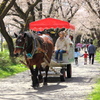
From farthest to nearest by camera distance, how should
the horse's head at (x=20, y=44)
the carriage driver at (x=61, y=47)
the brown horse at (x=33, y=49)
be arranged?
the carriage driver at (x=61, y=47), the brown horse at (x=33, y=49), the horse's head at (x=20, y=44)

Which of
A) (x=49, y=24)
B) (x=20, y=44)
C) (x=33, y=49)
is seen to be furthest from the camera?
(x=49, y=24)

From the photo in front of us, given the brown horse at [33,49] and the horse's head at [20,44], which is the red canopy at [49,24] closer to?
the brown horse at [33,49]

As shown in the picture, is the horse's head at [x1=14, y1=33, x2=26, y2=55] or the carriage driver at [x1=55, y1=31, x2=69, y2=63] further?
the carriage driver at [x1=55, y1=31, x2=69, y2=63]

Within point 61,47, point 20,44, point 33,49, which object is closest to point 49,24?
point 61,47

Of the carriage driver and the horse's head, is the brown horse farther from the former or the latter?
the carriage driver

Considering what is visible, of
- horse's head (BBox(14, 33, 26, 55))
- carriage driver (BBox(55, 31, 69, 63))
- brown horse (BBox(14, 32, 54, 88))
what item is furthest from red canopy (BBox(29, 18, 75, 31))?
horse's head (BBox(14, 33, 26, 55))

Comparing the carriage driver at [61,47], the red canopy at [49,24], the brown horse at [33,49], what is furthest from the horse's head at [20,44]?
the red canopy at [49,24]

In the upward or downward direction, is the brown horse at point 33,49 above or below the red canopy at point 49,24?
below

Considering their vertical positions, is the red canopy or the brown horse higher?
the red canopy

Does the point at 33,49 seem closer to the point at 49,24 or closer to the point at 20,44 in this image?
the point at 20,44

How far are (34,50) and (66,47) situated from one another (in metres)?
3.28

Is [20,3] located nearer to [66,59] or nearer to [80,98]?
[66,59]

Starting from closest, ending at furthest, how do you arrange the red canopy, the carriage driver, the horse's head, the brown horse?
the horse's head < the brown horse < the carriage driver < the red canopy

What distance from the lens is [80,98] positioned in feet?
30.1
